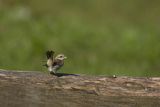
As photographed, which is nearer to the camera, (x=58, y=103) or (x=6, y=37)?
(x=58, y=103)

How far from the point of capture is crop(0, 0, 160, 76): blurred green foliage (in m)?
8.00

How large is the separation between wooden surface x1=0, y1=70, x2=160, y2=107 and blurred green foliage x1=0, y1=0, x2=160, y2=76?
150 inches

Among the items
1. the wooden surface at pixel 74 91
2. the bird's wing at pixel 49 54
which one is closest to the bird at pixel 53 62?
the bird's wing at pixel 49 54

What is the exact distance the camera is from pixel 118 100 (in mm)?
3199

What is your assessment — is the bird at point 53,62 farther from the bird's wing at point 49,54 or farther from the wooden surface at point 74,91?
the wooden surface at point 74,91

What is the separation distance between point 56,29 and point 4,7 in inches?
89.4

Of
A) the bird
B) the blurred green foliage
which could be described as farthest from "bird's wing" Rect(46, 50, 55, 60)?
the blurred green foliage

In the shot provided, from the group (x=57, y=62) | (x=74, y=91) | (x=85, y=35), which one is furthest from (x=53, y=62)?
(x=85, y=35)

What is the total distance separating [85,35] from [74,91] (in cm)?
635

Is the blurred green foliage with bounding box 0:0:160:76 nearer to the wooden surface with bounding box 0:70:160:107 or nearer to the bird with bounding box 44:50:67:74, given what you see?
the bird with bounding box 44:50:67:74

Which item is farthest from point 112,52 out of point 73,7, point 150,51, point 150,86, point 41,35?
point 150,86

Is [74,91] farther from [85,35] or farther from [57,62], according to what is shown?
[85,35]

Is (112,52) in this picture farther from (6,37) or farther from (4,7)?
(4,7)

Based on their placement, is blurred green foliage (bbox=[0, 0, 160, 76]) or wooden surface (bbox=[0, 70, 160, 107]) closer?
wooden surface (bbox=[0, 70, 160, 107])
